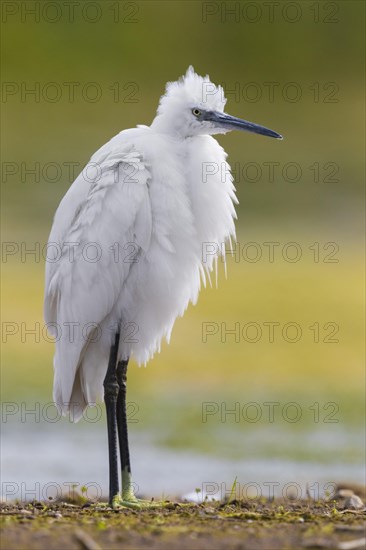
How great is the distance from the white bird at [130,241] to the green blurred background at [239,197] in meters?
2.53

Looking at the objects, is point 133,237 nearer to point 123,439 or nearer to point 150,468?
point 123,439

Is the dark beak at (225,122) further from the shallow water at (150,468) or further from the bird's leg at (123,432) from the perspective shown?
the shallow water at (150,468)

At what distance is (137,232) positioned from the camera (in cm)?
468

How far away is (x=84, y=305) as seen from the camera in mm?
4781

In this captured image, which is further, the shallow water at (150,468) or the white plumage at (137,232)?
the shallow water at (150,468)

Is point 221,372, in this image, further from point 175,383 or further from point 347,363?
point 347,363

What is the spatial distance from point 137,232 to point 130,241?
5cm

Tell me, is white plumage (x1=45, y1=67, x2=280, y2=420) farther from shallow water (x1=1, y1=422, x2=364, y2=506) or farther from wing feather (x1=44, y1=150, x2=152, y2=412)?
shallow water (x1=1, y1=422, x2=364, y2=506)

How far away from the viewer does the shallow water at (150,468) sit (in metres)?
6.22

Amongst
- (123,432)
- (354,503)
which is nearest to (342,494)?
(354,503)

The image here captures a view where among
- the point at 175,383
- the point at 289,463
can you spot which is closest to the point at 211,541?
the point at 289,463

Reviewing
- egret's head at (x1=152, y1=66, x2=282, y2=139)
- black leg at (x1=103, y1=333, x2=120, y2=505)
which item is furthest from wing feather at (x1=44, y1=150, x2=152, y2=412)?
egret's head at (x1=152, y1=66, x2=282, y2=139)

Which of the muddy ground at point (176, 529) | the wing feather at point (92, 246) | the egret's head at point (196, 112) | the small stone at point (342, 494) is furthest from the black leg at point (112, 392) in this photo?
the small stone at point (342, 494)

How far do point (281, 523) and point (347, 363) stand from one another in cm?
595
